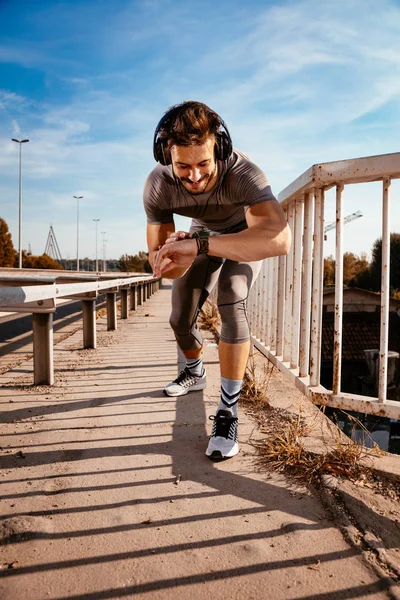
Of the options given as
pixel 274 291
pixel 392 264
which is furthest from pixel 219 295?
pixel 392 264

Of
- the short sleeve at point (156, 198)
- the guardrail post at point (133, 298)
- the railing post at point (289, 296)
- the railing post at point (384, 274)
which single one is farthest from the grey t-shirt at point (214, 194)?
the guardrail post at point (133, 298)

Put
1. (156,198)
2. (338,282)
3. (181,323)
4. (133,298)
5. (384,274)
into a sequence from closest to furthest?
(384,274)
(156,198)
(338,282)
(181,323)
(133,298)

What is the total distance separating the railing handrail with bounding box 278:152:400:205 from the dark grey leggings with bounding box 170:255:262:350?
59 centimetres

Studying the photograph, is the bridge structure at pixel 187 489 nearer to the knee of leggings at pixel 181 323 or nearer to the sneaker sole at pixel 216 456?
the sneaker sole at pixel 216 456

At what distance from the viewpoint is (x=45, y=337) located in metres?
3.27

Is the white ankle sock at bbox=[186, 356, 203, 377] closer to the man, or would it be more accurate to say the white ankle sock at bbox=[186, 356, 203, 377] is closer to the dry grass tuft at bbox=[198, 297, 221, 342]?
the man

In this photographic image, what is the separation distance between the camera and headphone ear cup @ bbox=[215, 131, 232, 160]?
84.6 inches

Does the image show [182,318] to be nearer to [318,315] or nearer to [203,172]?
[318,315]

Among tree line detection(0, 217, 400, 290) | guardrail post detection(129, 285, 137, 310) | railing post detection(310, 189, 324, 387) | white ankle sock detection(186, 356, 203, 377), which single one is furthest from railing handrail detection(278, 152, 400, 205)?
tree line detection(0, 217, 400, 290)

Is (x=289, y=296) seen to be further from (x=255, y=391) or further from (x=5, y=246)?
(x=5, y=246)

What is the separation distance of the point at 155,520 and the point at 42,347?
205 centimetres

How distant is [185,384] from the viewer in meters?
3.22

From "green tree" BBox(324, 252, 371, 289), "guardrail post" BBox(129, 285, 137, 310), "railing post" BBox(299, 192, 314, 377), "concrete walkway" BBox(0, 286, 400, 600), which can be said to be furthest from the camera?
"green tree" BBox(324, 252, 371, 289)

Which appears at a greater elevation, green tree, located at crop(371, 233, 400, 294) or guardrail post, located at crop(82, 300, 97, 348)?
green tree, located at crop(371, 233, 400, 294)
